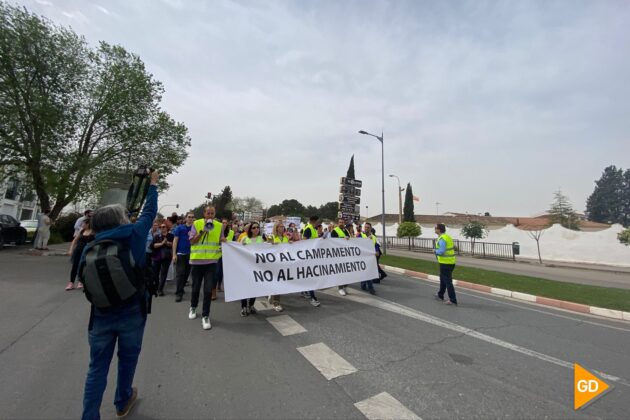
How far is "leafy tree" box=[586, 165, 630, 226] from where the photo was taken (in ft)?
252

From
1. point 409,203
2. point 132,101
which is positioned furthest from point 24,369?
point 409,203

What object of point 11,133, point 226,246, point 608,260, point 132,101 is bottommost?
point 608,260

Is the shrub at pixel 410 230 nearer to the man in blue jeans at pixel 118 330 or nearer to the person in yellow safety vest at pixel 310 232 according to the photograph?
the person in yellow safety vest at pixel 310 232

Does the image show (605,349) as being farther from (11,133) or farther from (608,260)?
(608,260)

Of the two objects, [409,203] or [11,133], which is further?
[409,203]

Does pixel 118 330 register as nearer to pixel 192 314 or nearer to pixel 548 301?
Answer: pixel 192 314

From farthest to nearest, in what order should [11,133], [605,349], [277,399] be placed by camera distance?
[11,133]
[605,349]
[277,399]

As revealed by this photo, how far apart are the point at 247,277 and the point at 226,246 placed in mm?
682

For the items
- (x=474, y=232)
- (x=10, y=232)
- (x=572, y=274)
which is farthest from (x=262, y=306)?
Result: (x=474, y=232)

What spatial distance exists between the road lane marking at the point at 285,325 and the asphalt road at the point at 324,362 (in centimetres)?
9

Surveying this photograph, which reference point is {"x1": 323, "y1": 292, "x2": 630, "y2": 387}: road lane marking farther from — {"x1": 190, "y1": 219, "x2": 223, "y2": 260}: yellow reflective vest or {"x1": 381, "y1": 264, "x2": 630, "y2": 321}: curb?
{"x1": 381, "y1": 264, "x2": 630, "y2": 321}: curb

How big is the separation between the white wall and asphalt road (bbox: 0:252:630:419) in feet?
70.1

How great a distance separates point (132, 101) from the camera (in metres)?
16.7

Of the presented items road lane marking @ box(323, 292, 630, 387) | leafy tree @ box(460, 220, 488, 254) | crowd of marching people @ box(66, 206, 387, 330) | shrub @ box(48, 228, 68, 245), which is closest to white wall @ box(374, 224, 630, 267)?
leafy tree @ box(460, 220, 488, 254)
